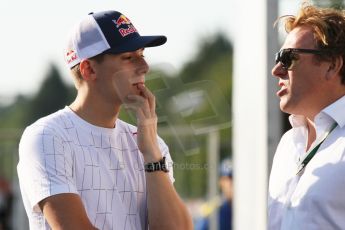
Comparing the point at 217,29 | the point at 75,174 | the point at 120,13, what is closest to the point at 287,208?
the point at 75,174

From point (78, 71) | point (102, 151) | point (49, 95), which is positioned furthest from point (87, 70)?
point (49, 95)

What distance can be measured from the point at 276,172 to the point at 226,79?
1386 inches

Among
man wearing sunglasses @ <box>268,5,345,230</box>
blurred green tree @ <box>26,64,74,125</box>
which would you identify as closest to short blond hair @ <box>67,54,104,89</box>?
man wearing sunglasses @ <box>268,5,345,230</box>

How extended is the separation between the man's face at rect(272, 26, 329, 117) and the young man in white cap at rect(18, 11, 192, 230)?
543 mm

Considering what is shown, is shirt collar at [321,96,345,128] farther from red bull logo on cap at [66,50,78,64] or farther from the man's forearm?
red bull logo on cap at [66,50,78,64]

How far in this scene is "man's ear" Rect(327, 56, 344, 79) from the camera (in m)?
3.61

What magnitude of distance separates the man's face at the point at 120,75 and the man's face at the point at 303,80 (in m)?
0.59

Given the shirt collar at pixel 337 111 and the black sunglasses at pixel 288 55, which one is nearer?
the shirt collar at pixel 337 111

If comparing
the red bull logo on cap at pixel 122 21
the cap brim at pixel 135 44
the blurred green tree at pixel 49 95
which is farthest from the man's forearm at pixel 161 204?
the blurred green tree at pixel 49 95

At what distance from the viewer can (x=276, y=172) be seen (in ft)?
12.3

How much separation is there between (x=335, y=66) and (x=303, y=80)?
15 centimetres

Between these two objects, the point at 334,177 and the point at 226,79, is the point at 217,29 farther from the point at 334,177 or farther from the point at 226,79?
the point at 334,177

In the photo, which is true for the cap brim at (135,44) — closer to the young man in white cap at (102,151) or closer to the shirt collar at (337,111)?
the young man in white cap at (102,151)

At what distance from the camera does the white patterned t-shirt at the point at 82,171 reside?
10.8ft
